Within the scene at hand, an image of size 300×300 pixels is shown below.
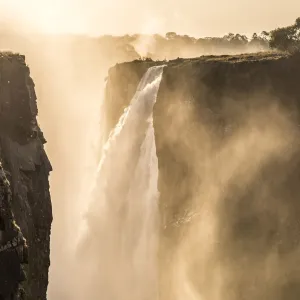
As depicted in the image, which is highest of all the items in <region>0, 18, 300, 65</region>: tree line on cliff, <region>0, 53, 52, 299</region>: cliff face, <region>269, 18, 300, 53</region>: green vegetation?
<region>0, 18, 300, 65</region>: tree line on cliff

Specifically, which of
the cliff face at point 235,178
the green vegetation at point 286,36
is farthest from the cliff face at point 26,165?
the green vegetation at point 286,36

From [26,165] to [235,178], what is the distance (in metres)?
13.6

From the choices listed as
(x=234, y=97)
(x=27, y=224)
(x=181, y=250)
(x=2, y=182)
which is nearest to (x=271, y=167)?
(x=234, y=97)

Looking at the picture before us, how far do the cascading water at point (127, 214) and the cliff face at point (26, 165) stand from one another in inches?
407

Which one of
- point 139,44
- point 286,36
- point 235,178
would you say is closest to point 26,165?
point 235,178

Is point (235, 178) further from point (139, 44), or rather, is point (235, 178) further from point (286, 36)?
point (139, 44)

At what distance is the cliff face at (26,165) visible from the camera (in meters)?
21.3

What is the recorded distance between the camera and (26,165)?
74.7 ft

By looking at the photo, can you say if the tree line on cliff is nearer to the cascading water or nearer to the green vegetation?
the green vegetation

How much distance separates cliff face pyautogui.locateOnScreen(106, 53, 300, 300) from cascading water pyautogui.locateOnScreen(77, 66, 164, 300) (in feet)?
5.84

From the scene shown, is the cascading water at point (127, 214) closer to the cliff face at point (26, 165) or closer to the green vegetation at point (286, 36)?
the cliff face at point (26, 165)

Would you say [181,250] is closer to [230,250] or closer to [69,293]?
[230,250]

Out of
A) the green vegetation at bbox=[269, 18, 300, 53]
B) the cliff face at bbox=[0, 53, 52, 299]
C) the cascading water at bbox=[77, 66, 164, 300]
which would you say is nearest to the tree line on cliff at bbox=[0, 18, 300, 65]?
the green vegetation at bbox=[269, 18, 300, 53]

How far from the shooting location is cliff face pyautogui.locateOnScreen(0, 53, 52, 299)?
21297 millimetres
